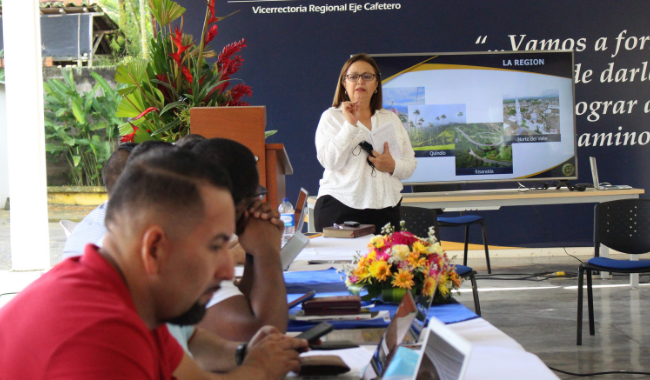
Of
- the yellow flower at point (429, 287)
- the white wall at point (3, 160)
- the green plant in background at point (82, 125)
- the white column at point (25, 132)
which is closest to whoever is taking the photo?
the yellow flower at point (429, 287)

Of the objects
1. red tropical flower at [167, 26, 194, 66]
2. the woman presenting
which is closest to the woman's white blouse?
the woman presenting

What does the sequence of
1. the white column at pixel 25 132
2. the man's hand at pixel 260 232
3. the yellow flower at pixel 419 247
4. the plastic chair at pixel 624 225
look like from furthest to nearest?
the white column at pixel 25 132, the plastic chair at pixel 624 225, the yellow flower at pixel 419 247, the man's hand at pixel 260 232

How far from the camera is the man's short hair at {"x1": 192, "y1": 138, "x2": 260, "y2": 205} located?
142 centimetres

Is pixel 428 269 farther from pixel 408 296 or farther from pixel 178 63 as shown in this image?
pixel 178 63

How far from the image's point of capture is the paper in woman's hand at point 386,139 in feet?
10.2

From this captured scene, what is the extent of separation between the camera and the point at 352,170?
308 centimetres

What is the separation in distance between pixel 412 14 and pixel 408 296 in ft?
18.6

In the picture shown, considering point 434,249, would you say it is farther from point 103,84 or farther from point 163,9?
point 103,84

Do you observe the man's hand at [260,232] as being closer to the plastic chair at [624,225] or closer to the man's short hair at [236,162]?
the man's short hair at [236,162]

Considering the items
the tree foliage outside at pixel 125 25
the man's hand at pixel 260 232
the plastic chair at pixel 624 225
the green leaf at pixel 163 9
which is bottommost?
the plastic chair at pixel 624 225

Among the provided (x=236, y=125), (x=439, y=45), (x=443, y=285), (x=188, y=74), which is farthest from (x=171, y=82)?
(x=439, y=45)

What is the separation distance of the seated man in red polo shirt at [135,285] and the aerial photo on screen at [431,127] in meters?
5.07

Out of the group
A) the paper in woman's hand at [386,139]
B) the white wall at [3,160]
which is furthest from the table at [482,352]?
the white wall at [3,160]

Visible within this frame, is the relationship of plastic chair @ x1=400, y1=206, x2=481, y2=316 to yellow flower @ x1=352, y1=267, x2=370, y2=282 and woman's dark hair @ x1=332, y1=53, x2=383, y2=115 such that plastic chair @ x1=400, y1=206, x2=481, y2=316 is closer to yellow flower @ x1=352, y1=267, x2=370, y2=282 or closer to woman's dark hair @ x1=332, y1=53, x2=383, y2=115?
woman's dark hair @ x1=332, y1=53, x2=383, y2=115
